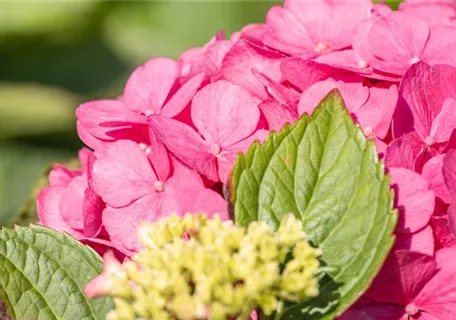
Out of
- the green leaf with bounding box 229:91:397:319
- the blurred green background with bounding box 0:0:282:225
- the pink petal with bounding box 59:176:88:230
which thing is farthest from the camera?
the blurred green background with bounding box 0:0:282:225

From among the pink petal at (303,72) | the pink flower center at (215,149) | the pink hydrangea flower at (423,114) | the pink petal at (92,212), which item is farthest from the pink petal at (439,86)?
the pink petal at (92,212)

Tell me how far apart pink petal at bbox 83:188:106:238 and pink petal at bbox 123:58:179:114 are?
126mm

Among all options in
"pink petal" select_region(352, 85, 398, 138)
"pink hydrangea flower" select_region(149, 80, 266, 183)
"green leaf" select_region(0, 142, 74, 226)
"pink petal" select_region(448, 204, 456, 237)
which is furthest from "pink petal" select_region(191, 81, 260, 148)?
"green leaf" select_region(0, 142, 74, 226)

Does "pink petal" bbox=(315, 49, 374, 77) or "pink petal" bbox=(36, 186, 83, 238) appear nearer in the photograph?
"pink petal" bbox=(315, 49, 374, 77)

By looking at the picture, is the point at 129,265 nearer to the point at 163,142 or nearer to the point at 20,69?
the point at 163,142

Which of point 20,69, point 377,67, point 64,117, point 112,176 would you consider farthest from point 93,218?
point 20,69

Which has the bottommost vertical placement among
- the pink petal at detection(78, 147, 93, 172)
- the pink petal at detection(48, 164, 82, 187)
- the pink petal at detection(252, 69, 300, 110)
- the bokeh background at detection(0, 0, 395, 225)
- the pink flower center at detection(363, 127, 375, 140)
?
Answer: the bokeh background at detection(0, 0, 395, 225)

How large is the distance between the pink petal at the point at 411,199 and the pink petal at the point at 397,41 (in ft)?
0.46

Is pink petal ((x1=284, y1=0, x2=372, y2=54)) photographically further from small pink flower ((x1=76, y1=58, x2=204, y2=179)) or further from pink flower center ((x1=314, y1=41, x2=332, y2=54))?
small pink flower ((x1=76, y1=58, x2=204, y2=179))

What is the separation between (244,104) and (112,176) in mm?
150

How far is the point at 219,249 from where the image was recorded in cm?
68

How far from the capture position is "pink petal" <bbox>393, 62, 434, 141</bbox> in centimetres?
88

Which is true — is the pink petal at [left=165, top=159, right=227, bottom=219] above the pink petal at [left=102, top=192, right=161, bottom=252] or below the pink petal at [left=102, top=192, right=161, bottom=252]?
above

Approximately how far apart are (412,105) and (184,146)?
0.22 meters
